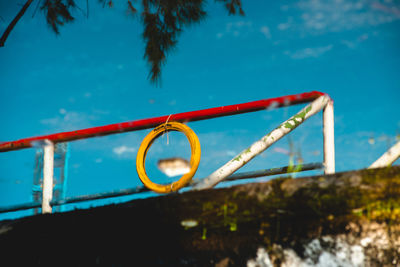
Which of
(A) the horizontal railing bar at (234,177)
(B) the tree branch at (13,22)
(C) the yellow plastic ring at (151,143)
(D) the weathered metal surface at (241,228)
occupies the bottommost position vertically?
(D) the weathered metal surface at (241,228)

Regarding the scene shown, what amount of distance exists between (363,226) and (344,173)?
16 cm

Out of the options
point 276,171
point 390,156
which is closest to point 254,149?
point 276,171

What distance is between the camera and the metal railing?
5.56 ft

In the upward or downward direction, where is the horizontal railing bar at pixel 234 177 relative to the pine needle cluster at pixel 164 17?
downward

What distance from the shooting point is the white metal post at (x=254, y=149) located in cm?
167

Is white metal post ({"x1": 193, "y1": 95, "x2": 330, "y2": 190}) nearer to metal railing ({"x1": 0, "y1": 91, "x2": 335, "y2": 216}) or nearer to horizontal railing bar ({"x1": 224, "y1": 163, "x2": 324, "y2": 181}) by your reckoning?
metal railing ({"x1": 0, "y1": 91, "x2": 335, "y2": 216})

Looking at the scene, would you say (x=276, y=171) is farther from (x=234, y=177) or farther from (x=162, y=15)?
(x=162, y=15)

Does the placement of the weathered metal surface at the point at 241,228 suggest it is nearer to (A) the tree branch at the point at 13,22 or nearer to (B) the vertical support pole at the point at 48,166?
(B) the vertical support pole at the point at 48,166

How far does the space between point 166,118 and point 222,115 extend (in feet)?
0.91

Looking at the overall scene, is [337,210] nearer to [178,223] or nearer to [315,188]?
[315,188]

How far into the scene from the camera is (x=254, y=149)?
1692mm

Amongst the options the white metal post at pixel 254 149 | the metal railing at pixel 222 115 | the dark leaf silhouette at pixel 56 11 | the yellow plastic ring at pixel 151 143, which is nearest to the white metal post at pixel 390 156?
the metal railing at pixel 222 115

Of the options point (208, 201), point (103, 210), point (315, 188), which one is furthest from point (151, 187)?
point (315, 188)

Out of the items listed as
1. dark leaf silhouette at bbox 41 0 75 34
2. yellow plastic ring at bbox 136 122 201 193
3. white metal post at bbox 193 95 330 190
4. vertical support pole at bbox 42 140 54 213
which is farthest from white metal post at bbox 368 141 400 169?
dark leaf silhouette at bbox 41 0 75 34
